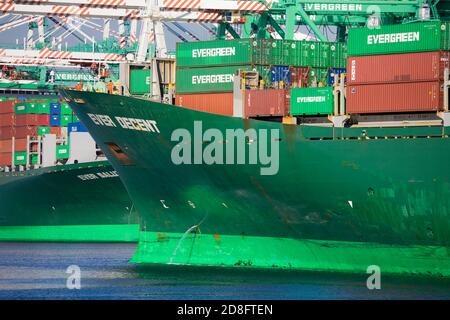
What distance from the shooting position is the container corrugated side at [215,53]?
150ft

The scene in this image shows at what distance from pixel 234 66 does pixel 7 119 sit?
32467 millimetres

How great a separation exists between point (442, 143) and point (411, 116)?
2152 millimetres

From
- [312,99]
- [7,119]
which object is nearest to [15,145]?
[7,119]

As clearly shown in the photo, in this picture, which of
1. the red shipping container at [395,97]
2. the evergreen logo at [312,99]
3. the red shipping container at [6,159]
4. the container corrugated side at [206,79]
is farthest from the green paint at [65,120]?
the red shipping container at [395,97]

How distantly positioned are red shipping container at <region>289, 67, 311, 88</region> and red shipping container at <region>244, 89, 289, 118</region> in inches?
146

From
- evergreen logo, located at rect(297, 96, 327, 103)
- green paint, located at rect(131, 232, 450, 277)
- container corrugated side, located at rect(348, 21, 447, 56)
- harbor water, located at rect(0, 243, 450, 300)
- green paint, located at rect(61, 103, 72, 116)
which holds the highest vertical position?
container corrugated side, located at rect(348, 21, 447, 56)

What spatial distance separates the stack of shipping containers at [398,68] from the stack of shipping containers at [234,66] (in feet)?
11.2

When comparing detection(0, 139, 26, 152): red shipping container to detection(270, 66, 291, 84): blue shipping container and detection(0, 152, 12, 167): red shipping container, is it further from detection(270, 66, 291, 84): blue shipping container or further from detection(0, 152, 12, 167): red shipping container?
detection(270, 66, 291, 84): blue shipping container

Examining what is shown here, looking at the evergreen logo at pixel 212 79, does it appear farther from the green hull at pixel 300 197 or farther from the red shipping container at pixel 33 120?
the red shipping container at pixel 33 120

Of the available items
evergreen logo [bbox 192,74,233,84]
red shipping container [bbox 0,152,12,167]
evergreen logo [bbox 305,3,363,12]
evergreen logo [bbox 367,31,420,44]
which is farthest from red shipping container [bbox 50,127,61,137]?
evergreen logo [bbox 367,31,420,44]

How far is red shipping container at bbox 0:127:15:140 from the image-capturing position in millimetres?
74250

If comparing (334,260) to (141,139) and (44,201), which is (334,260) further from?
(44,201)

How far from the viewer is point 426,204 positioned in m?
38.9
